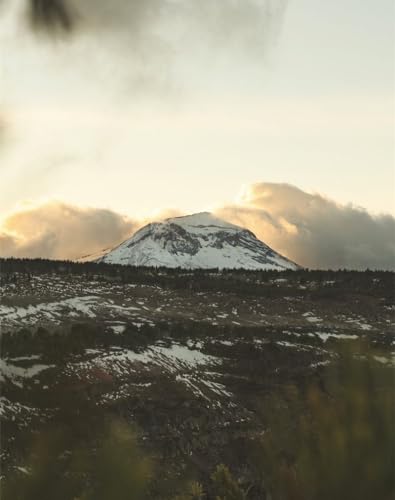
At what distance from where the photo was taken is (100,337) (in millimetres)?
67938

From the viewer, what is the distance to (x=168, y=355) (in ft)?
213

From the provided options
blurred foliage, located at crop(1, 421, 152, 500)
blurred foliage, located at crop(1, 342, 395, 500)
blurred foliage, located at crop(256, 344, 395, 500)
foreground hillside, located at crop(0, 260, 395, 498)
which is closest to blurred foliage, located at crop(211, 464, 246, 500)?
blurred foliage, located at crop(1, 342, 395, 500)

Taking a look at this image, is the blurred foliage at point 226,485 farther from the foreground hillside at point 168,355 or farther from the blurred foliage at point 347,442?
the foreground hillside at point 168,355

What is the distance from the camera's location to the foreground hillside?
46.0 m

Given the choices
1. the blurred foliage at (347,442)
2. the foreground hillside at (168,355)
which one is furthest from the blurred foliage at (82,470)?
the foreground hillside at (168,355)

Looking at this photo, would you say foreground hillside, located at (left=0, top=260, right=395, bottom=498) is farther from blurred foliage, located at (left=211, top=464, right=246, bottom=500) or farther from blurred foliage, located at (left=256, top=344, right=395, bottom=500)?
blurred foliage, located at (left=211, top=464, right=246, bottom=500)

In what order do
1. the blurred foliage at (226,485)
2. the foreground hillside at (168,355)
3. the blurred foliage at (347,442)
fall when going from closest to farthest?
the blurred foliage at (347,442)
the blurred foliage at (226,485)
the foreground hillside at (168,355)

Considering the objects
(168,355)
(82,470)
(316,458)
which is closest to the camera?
(82,470)

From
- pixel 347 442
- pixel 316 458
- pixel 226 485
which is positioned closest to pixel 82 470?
pixel 226 485

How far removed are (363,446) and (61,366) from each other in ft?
179

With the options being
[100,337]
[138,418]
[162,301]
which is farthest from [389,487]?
[162,301]

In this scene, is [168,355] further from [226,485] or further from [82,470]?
[82,470]

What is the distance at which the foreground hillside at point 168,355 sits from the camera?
46.0 metres

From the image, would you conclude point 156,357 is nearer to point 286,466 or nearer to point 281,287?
point 286,466
